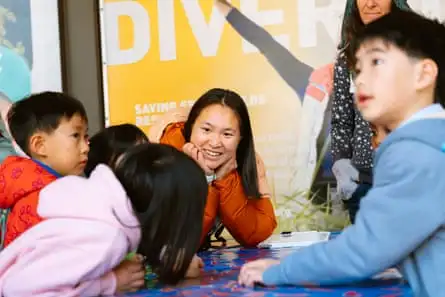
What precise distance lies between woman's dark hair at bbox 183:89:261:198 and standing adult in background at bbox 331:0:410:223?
0.45m

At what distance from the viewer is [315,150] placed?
2.64 m

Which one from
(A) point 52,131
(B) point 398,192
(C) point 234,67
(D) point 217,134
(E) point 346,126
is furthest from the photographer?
(C) point 234,67

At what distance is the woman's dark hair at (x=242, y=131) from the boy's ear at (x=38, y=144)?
41cm

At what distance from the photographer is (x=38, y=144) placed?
63.5 inches

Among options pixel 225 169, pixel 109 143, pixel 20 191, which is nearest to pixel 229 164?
pixel 225 169

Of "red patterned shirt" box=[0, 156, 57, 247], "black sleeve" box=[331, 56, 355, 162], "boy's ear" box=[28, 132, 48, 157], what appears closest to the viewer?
"red patterned shirt" box=[0, 156, 57, 247]

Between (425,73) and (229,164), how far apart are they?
2.58 ft

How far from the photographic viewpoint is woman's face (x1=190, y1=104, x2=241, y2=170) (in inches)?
67.7

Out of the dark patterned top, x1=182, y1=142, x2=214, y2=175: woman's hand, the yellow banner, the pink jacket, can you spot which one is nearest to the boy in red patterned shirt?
x1=182, y1=142, x2=214, y2=175: woman's hand

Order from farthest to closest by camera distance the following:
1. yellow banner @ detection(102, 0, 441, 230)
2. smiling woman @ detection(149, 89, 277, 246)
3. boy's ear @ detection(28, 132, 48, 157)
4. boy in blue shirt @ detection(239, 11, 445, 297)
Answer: yellow banner @ detection(102, 0, 441, 230) → smiling woman @ detection(149, 89, 277, 246) → boy's ear @ detection(28, 132, 48, 157) → boy in blue shirt @ detection(239, 11, 445, 297)

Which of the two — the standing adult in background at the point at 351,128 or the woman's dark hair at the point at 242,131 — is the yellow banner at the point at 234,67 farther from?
the woman's dark hair at the point at 242,131

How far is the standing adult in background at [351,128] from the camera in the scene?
211cm

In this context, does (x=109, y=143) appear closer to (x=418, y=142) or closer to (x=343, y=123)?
(x=343, y=123)

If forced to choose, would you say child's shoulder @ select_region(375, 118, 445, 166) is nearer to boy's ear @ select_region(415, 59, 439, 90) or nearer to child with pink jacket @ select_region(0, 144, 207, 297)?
boy's ear @ select_region(415, 59, 439, 90)
